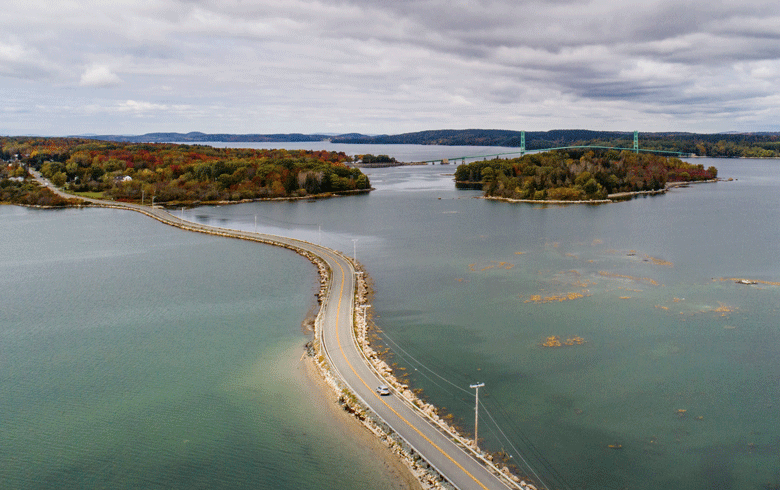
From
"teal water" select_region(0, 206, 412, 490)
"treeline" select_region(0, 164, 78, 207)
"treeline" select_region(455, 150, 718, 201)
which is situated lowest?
"teal water" select_region(0, 206, 412, 490)

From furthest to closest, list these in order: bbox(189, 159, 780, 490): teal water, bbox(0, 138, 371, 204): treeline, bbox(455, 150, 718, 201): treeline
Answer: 1. bbox(0, 138, 371, 204): treeline
2. bbox(455, 150, 718, 201): treeline
3. bbox(189, 159, 780, 490): teal water

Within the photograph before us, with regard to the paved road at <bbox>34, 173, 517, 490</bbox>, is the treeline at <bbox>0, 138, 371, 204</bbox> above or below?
above

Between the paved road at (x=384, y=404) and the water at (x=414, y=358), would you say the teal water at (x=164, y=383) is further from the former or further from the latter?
the paved road at (x=384, y=404)

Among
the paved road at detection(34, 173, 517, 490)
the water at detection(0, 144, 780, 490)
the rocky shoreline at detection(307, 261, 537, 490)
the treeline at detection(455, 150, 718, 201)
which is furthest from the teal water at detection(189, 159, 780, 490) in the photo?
the treeline at detection(455, 150, 718, 201)

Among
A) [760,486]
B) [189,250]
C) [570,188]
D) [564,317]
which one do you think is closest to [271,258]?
[189,250]

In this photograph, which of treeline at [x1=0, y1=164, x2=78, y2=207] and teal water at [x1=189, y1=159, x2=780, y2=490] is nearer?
teal water at [x1=189, y1=159, x2=780, y2=490]

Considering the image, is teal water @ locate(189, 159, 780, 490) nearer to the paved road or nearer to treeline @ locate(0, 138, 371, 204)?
the paved road

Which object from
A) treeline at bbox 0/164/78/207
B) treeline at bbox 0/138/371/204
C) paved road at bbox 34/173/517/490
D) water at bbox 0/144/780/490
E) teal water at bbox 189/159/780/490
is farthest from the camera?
treeline at bbox 0/138/371/204

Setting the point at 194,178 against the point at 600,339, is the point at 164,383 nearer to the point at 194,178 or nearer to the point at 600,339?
the point at 600,339
